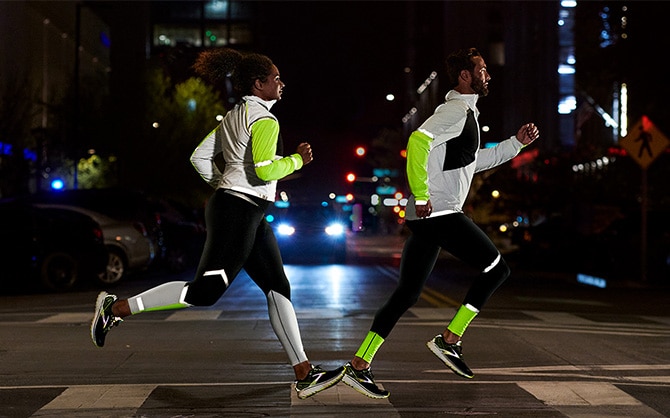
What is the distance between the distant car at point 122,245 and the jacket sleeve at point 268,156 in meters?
15.6

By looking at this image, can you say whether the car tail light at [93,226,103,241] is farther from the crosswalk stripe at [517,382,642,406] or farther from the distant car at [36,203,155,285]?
the crosswalk stripe at [517,382,642,406]

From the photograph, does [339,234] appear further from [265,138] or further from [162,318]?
[265,138]

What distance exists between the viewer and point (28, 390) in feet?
28.2

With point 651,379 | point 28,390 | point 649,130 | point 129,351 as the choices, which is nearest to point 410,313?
point 129,351

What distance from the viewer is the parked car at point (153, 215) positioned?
25.5 m

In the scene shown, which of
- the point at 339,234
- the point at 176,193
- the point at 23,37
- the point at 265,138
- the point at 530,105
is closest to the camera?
the point at 265,138

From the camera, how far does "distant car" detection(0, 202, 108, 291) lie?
2130cm

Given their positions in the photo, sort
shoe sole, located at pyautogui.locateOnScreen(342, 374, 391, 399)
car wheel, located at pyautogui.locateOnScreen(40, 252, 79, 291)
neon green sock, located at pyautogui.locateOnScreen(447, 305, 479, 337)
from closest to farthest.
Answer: shoe sole, located at pyautogui.locateOnScreen(342, 374, 391, 399) → neon green sock, located at pyautogui.locateOnScreen(447, 305, 479, 337) → car wheel, located at pyautogui.locateOnScreen(40, 252, 79, 291)

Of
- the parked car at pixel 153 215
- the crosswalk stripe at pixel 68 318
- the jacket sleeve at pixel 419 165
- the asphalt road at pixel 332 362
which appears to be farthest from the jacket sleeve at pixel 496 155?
the parked car at pixel 153 215

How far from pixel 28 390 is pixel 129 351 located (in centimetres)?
264

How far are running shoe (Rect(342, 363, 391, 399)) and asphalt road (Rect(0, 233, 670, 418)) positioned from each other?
0.06 m

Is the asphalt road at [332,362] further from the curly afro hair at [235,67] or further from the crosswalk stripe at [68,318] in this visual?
the curly afro hair at [235,67]

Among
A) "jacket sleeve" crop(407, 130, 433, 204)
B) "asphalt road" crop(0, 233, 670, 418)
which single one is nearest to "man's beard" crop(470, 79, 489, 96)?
"jacket sleeve" crop(407, 130, 433, 204)

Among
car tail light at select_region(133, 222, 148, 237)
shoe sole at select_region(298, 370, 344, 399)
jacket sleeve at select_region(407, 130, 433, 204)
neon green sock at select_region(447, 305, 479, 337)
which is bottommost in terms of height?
shoe sole at select_region(298, 370, 344, 399)
